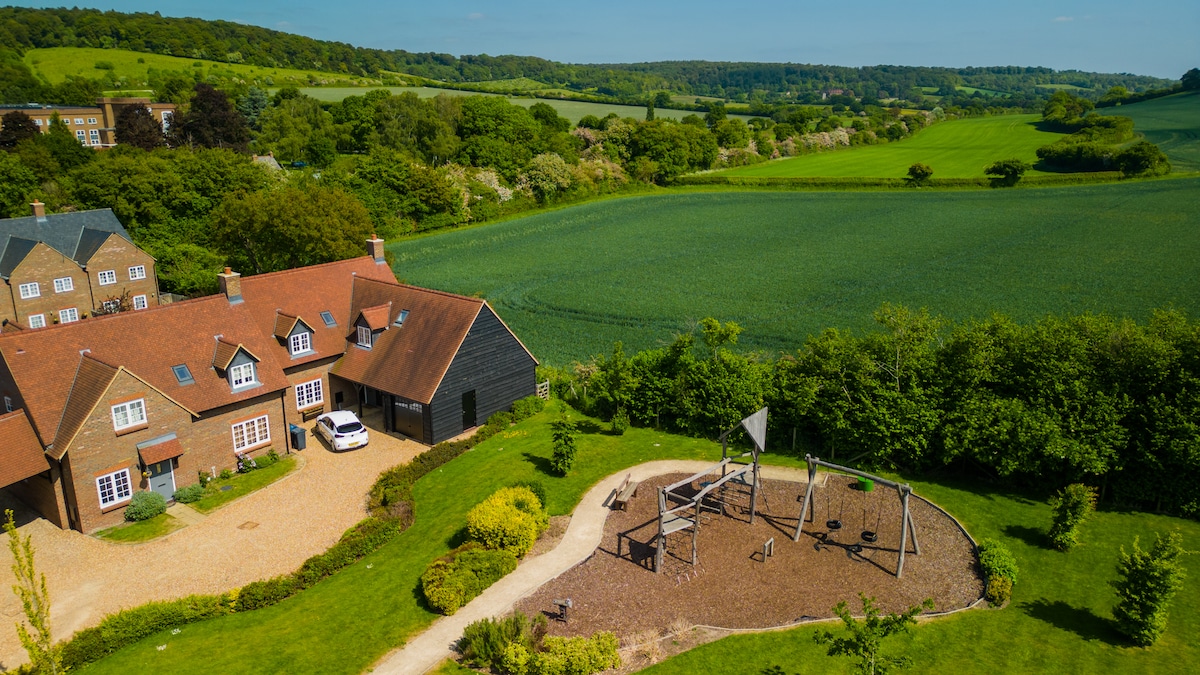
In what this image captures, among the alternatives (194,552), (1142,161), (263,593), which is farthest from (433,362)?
(1142,161)

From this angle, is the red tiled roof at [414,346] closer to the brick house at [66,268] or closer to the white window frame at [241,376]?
the white window frame at [241,376]

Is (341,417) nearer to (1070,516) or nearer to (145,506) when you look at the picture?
(145,506)

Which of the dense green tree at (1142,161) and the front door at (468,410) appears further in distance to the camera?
the dense green tree at (1142,161)

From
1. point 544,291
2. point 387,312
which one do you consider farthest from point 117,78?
point 387,312

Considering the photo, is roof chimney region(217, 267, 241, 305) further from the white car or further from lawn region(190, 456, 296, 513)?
lawn region(190, 456, 296, 513)

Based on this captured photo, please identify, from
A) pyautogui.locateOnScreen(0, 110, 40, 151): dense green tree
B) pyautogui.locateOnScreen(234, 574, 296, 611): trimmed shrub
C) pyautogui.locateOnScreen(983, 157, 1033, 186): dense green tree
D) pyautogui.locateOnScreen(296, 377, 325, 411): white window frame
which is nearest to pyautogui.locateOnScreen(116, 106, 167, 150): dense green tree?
pyautogui.locateOnScreen(0, 110, 40, 151): dense green tree

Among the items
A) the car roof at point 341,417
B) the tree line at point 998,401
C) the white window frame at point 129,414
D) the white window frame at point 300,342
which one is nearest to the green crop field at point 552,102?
the white window frame at point 300,342
